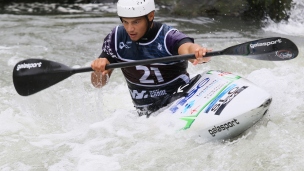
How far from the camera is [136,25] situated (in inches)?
161

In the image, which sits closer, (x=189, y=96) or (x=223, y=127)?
(x=223, y=127)

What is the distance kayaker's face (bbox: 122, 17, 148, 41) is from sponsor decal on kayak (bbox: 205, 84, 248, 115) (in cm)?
86

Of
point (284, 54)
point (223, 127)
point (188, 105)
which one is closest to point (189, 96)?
point (188, 105)

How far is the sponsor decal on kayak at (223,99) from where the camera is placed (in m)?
3.88

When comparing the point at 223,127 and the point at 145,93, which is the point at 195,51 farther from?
the point at 145,93

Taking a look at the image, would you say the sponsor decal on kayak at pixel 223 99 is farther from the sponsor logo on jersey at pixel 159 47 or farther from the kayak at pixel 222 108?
the sponsor logo on jersey at pixel 159 47

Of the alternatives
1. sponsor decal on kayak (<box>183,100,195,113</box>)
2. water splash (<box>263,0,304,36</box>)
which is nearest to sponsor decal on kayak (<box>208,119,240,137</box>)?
sponsor decal on kayak (<box>183,100,195,113</box>)

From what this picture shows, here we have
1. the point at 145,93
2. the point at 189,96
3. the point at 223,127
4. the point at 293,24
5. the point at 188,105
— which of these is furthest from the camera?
the point at 293,24

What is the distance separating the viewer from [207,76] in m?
4.31

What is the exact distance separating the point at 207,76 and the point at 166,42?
1.63 feet

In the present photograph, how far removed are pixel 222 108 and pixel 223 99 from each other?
0.11 meters

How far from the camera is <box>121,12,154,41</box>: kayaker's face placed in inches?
160

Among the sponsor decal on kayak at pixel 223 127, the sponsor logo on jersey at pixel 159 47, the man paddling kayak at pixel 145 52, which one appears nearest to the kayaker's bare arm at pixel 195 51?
the man paddling kayak at pixel 145 52

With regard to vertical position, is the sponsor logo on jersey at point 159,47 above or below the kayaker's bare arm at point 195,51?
below
